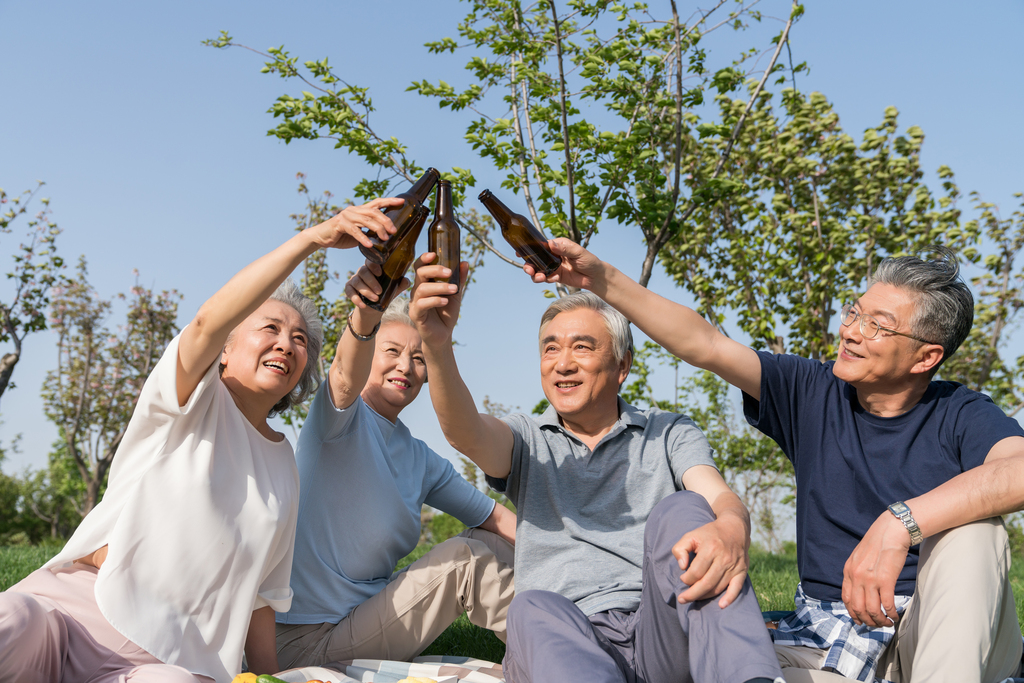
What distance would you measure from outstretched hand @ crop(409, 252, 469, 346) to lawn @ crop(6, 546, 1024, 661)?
2192 millimetres

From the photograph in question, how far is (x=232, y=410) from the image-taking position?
298 cm

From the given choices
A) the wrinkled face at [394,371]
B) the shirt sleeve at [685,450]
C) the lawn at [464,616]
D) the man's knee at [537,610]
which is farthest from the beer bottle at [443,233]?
the lawn at [464,616]

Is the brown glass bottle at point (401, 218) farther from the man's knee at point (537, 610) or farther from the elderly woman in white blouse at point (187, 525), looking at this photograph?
the man's knee at point (537, 610)

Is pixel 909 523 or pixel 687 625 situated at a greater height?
pixel 909 523

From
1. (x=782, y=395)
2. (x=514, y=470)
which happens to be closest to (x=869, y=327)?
(x=782, y=395)

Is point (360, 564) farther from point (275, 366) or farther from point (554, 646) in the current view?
point (554, 646)

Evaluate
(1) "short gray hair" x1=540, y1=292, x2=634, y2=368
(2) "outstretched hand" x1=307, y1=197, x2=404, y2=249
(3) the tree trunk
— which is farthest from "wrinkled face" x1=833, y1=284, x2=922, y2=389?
(3) the tree trunk

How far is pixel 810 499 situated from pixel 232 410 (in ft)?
8.10

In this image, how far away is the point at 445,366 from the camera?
9.37 feet

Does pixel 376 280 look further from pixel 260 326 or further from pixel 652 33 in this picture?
pixel 652 33

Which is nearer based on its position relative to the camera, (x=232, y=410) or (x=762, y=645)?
(x=762, y=645)

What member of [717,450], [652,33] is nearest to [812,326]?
[717,450]

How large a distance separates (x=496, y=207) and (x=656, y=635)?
1.87 metres

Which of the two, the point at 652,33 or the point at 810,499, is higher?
the point at 652,33
